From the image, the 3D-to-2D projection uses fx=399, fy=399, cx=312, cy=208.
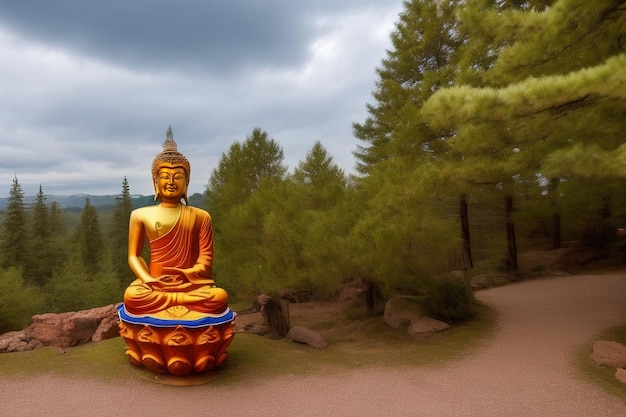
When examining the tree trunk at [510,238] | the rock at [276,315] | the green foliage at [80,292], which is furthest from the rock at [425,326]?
the green foliage at [80,292]

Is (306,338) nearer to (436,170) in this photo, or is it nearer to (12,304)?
(436,170)

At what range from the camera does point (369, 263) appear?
30.0 ft

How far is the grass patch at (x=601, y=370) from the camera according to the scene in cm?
556

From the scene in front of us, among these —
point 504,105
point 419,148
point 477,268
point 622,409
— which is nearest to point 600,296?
point 477,268

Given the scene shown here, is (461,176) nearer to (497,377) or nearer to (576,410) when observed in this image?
(497,377)

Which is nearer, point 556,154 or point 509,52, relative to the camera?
point 556,154

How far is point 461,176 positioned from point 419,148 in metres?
4.99

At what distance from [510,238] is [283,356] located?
11.3m

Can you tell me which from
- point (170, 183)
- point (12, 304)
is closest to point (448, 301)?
point (170, 183)

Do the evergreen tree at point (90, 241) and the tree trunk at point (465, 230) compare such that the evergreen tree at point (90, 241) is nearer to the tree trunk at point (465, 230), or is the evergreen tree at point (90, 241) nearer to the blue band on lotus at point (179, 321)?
the blue band on lotus at point (179, 321)

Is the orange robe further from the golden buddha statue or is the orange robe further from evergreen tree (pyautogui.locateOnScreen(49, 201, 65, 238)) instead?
evergreen tree (pyautogui.locateOnScreen(49, 201, 65, 238))

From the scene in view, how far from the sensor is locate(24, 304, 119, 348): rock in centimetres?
798

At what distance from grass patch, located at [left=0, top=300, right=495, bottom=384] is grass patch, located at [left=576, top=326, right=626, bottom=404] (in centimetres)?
184

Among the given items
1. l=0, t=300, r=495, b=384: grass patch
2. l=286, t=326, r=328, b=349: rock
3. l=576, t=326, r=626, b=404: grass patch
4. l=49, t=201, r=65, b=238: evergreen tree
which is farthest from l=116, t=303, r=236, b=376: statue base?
l=49, t=201, r=65, b=238: evergreen tree
